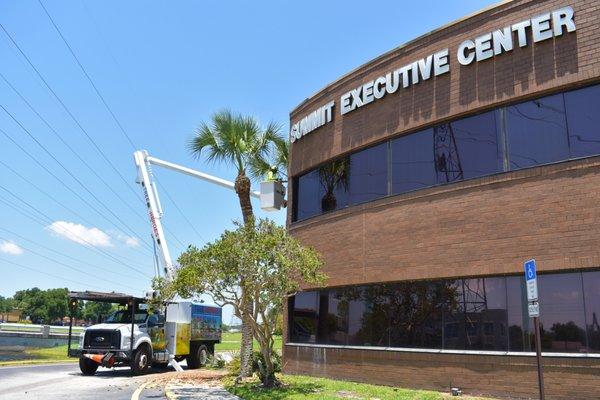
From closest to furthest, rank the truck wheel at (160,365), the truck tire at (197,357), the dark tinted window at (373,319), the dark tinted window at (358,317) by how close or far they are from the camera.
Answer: the dark tinted window at (373,319) < the dark tinted window at (358,317) < the truck wheel at (160,365) < the truck tire at (197,357)

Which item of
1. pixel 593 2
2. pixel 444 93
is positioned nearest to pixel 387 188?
pixel 444 93

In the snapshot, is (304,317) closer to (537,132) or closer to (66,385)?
(66,385)

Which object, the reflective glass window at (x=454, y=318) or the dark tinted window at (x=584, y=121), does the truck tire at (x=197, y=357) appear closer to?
the reflective glass window at (x=454, y=318)

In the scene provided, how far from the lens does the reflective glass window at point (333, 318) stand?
1673cm

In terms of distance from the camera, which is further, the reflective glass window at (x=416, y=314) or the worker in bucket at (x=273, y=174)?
the worker in bucket at (x=273, y=174)

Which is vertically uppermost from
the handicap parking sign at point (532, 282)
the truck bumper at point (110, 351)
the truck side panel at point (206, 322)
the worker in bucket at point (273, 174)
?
the worker in bucket at point (273, 174)

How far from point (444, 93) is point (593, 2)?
3933 mm

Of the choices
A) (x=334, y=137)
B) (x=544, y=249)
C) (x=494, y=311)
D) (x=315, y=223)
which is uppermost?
(x=334, y=137)

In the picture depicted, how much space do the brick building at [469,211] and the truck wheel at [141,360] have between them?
238 inches

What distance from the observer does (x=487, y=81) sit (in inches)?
550

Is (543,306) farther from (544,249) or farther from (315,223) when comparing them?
(315,223)

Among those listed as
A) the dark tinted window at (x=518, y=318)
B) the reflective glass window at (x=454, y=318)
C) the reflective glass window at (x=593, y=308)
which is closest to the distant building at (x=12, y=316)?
the reflective glass window at (x=454, y=318)

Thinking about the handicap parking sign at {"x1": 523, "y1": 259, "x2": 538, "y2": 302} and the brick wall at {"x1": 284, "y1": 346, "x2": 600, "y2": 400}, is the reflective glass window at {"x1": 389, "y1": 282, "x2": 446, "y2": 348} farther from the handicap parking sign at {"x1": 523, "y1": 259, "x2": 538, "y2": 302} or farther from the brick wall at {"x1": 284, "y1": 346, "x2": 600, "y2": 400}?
the handicap parking sign at {"x1": 523, "y1": 259, "x2": 538, "y2": 302}

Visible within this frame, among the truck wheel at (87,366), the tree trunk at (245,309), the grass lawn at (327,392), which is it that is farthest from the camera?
the truck wheel at (87,366)
